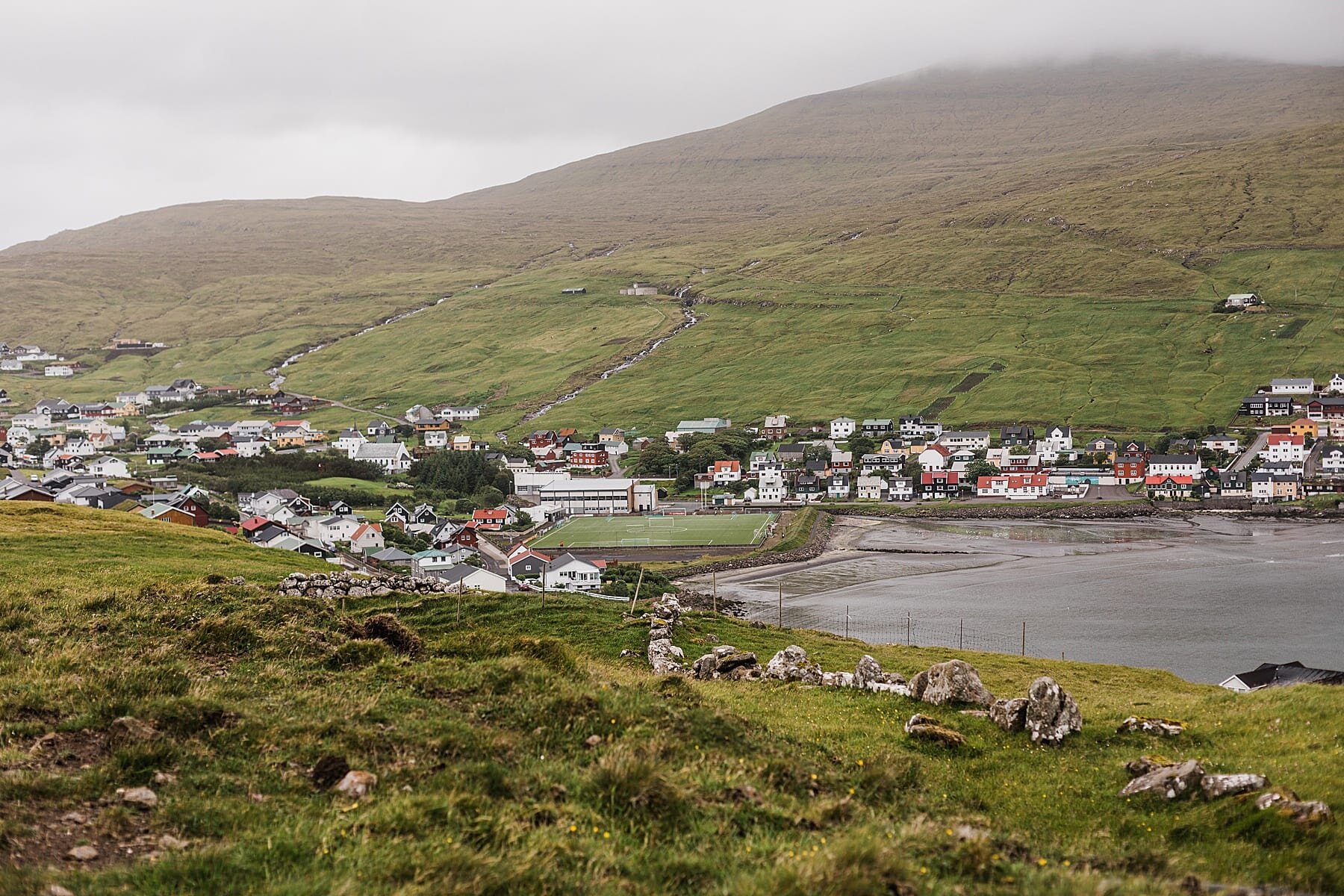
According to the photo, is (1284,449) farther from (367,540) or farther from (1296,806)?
(1296,806)

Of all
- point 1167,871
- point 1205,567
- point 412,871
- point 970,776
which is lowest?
point 1205,567

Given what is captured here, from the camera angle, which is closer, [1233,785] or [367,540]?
[1233,785]

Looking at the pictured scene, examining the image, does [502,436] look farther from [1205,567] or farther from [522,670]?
[522,670]

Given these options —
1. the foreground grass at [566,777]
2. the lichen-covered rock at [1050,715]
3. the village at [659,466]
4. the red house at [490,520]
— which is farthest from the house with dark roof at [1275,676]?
the red house at [490,520]

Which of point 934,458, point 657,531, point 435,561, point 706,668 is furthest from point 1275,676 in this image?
point 934,458

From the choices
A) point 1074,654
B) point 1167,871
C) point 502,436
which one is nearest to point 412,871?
point 1167,871

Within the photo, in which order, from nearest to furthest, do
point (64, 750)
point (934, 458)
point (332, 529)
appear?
1. point (64, 750)
2. point (332, 529)
3. point (934, 458)
